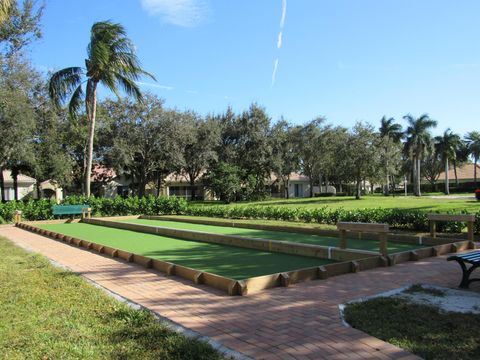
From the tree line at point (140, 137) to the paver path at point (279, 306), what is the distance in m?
10.2

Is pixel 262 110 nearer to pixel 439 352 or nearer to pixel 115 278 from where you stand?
pixel 115 278

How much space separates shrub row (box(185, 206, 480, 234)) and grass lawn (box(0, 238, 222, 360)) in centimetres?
990

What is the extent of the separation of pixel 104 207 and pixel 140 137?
14300 mm

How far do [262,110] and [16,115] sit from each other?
25.9 metres

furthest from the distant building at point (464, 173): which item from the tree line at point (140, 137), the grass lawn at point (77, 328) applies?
the grass lawn at point (77, 328)

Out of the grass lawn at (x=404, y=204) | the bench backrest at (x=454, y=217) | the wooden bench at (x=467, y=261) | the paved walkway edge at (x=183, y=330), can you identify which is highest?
the bench backrest at (x=454, y=217)

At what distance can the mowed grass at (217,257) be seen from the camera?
24.7 ft

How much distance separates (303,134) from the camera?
47406mm

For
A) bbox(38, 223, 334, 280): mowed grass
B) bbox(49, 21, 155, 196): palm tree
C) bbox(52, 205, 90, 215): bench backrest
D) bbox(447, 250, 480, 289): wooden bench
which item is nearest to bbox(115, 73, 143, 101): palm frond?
bbox(49, 21, 155, 196): palm tree

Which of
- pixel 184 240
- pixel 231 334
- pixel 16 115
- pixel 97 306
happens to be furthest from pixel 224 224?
pixel 16 115

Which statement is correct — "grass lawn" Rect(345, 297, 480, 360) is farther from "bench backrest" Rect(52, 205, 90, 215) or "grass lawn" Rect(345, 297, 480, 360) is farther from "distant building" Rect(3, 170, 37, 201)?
"distant building" Rect(3, 170, 37, 201)

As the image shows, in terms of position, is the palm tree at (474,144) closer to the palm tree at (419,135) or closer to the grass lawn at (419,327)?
the palm tree at (419,135)

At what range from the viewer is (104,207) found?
22531 mm

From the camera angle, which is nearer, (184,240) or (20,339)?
(20,339)
